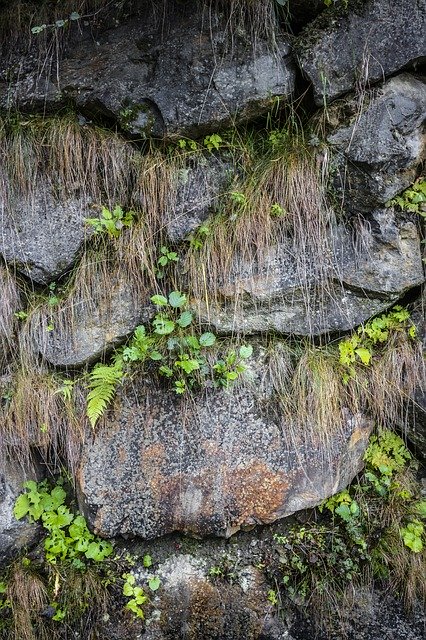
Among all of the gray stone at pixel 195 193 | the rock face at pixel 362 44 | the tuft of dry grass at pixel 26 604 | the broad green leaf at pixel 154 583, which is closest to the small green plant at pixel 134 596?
the broad green leaf at pixel 154 583

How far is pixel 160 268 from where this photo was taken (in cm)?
288

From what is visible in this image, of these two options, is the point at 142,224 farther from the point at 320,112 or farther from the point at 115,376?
the point at 320,112

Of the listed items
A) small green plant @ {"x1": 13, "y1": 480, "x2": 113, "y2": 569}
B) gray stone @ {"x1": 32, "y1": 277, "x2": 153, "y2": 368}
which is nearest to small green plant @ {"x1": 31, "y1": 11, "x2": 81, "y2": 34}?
gray stone @ {"x1": 32, "y1": 277, "x2": 153, "y2": 368}

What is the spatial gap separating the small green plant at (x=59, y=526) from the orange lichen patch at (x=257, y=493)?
2.37 ft

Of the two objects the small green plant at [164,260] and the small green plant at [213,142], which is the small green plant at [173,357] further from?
the small green plant at [213,142]

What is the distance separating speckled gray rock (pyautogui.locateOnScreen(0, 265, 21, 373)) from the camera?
2.87 metres

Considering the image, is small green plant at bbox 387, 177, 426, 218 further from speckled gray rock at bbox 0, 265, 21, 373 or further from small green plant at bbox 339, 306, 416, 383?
speckled gray rock at bbox 0, 265, 21, 373

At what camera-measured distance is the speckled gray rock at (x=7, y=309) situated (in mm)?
2869

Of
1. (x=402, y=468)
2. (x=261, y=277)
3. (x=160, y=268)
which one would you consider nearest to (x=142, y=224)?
(x=160, y=268)

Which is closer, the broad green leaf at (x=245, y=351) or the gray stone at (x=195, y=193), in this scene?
the broad green leaf at (x=245, y=351)

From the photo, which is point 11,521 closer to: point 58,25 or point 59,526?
point 59,526

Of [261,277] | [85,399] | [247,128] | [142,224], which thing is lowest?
[85,399]

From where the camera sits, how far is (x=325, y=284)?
279 cm

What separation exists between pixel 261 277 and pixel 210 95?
102 centimetres
